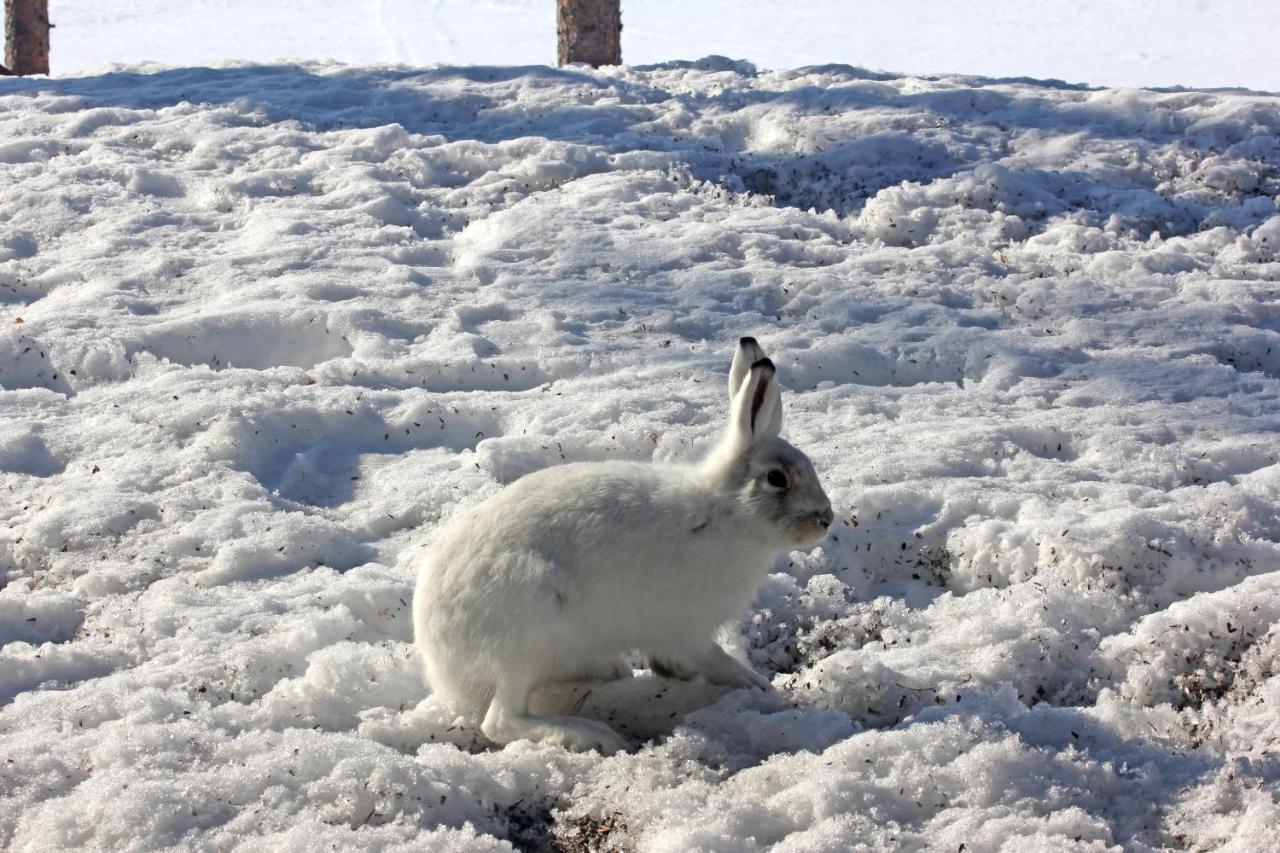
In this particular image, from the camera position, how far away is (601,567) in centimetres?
459

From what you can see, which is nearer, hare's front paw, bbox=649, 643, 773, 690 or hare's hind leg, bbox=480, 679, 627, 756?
hare's hind leg, bbox=480, 679, 627, 756

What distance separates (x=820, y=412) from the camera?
764 cm

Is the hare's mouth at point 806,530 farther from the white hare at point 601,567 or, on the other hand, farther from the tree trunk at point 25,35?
the tree trunk at point 25,35

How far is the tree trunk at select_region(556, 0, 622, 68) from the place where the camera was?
15.5 m

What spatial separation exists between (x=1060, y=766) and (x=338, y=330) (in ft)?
20.0

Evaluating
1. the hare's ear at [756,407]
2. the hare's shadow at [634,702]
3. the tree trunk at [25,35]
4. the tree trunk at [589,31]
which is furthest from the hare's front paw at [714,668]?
the tree trunk at [25,35]

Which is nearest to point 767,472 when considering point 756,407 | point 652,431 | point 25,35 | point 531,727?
point 756,407

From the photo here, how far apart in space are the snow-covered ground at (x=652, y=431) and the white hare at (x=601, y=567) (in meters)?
0.29

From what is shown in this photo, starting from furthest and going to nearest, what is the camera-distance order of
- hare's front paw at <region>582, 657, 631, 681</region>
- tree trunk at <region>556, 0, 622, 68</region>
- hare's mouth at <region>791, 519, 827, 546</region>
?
tree trunk at <region>556, 0, 622, 68</region>, hare's front paw at <region>582, 657, 631, 681</region>, hare's mouth at <region>791, 519, 827, 546</region>

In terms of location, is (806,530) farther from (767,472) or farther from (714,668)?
(714,668)

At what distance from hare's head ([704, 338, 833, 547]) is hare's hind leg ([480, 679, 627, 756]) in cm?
104

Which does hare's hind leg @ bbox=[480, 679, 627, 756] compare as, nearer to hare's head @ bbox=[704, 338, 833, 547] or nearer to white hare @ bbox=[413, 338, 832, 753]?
white hare @ bbox=[413, 338, 832, 753]

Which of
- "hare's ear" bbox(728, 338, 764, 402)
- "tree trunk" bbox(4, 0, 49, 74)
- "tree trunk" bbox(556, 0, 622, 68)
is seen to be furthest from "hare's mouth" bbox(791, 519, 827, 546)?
"tree trunk" bbox(4, 0, 49, 74)

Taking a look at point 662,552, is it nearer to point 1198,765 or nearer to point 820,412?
point 1198,765
